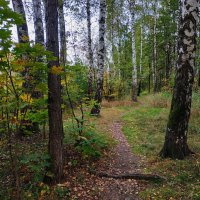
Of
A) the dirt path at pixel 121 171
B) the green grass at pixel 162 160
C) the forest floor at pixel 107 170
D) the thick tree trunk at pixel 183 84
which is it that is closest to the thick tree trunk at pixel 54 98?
the forest floor at pixel 107 170

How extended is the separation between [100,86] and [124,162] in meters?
5.69

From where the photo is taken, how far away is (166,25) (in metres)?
21.2

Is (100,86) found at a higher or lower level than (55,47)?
lower

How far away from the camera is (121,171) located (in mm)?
5285

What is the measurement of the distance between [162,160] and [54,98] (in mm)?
3044

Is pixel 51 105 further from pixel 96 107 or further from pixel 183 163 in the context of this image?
pixel 96 107

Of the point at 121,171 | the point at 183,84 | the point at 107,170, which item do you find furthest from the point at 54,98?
the point at 183,84

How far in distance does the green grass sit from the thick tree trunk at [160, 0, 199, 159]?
0.35m

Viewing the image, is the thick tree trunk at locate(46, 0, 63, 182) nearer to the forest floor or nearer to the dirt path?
the forest floor

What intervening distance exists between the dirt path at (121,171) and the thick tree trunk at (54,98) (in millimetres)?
1019

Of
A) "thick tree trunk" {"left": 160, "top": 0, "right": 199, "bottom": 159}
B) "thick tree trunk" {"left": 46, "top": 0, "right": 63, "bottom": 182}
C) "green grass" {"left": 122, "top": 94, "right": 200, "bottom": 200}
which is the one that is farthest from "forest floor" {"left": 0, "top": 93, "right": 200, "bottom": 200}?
"thick tree trunk" {"left": 160, "top": 0, "right": 199, "bottom": 159}

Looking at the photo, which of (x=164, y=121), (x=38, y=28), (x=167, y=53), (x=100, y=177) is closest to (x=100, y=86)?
(x=164, y=121)

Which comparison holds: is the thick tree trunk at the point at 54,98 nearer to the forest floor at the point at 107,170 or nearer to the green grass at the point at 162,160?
the forest floor at the point at 107,170

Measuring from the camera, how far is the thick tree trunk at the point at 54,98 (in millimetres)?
4227
